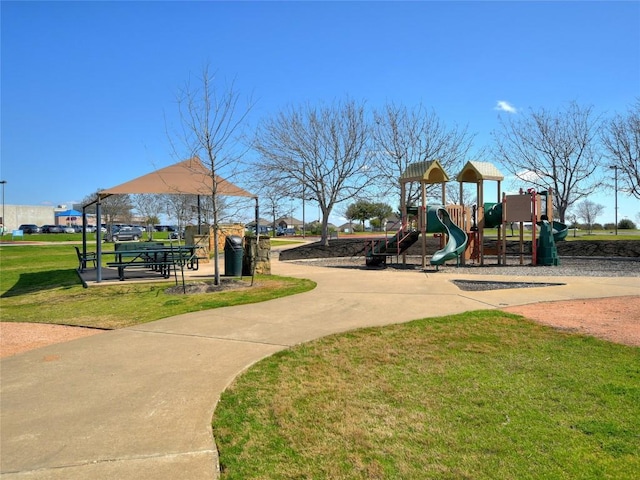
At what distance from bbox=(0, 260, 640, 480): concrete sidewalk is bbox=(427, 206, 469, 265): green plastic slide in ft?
22.0

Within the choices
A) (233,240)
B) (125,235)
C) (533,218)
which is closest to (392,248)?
(533,218)

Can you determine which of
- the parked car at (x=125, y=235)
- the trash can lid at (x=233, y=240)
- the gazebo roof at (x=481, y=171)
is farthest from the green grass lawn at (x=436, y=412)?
the parked car at (x=125, y=235)

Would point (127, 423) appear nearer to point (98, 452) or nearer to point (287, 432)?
point (98, 452)

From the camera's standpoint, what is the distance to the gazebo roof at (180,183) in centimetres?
1169

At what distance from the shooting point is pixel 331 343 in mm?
5711

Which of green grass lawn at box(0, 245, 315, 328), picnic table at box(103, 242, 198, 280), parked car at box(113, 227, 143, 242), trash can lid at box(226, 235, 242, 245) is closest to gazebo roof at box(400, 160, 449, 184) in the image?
green grass lawn at box(0, 245, 315, 328)

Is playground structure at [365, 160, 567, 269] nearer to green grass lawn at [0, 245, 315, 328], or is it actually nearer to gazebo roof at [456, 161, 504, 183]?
gazebo roof at [456, 161, 504, 183]

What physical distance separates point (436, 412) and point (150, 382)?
8.96ft

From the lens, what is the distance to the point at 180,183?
40.8 ft

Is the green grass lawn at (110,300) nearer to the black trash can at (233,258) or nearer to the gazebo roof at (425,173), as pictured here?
the black trash can at (233,258)

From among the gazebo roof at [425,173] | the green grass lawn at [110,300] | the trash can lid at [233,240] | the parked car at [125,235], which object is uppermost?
the gazebo roof at [425,173]

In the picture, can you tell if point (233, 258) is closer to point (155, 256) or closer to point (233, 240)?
point (233, 240)

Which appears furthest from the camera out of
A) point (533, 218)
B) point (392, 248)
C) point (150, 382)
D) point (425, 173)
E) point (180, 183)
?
point (392, 248)

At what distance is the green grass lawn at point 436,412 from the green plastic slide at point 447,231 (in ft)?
33.5
